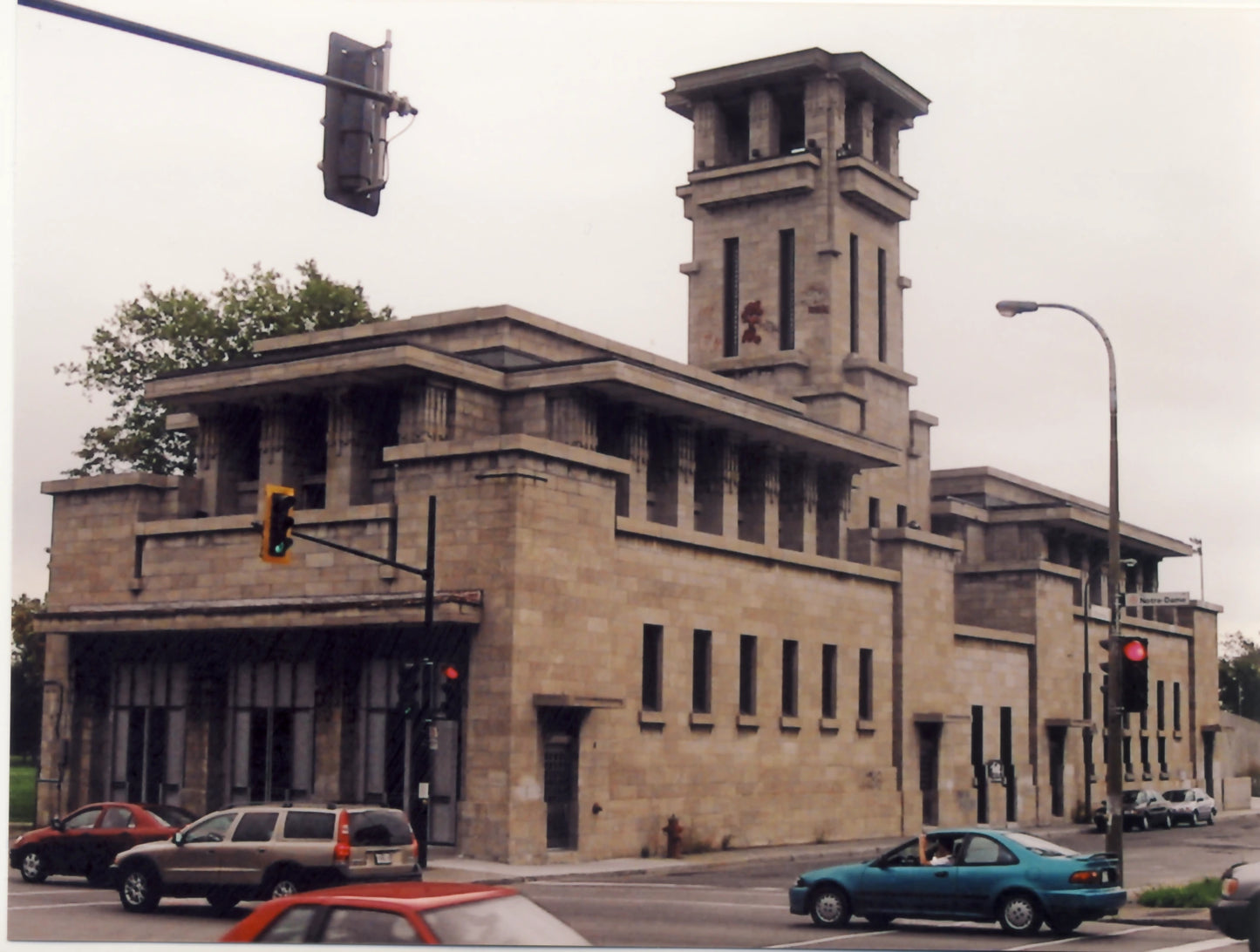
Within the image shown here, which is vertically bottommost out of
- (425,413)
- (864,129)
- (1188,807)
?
(1188,807)

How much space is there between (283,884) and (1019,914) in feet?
34.6

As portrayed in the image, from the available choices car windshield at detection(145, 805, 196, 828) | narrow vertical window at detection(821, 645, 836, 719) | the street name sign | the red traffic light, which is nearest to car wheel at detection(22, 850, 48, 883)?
car windshield at detection(145, 805, 196, 828)

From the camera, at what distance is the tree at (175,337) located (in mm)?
59156

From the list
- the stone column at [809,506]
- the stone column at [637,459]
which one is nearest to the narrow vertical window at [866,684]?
the stone column at [809,506]

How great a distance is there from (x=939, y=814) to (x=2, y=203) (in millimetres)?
38221

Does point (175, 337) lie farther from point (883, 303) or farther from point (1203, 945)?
point (1203, 945)

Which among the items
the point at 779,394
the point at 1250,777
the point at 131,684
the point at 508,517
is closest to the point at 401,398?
the point at 508,517

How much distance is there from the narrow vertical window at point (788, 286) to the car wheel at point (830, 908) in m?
34.4

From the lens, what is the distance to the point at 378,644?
3912 cm

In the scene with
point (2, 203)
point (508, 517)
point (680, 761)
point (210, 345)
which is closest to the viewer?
point (2, 203)

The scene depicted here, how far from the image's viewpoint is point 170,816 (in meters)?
31.1

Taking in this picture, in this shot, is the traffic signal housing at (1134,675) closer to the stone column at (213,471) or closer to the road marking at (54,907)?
the road marking at (54,907)

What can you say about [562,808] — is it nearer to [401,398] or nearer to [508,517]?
[508,517]

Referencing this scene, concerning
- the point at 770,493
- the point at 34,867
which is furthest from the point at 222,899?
the point at 770,493
